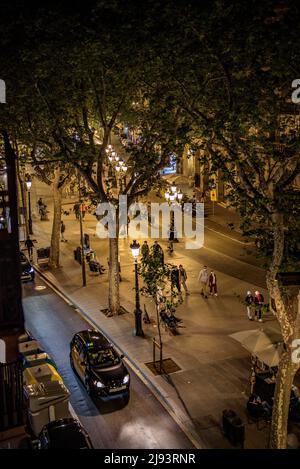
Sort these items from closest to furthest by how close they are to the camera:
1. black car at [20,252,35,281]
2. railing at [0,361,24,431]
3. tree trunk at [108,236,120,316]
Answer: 1. railing at [0,361,24,431]
2. tree trunk at [108,236,120,316]
3. black car at [20,252,35,281]

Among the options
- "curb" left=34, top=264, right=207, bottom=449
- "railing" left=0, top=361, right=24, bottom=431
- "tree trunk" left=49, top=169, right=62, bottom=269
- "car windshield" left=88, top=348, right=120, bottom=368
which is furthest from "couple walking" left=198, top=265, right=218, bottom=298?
"railing" left=0, top=361, right=24, bottom=431

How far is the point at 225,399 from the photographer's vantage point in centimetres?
1703

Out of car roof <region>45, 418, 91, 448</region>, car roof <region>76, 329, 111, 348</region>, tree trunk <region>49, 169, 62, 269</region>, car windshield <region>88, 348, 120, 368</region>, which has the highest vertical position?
tree trunk <region>49, 169, 62, 269</region>

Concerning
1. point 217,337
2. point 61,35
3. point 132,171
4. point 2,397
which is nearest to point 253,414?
point 217,337

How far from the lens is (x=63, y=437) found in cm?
1358

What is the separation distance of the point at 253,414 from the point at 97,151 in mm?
12312

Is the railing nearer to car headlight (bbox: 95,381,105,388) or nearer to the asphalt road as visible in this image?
the asphalt road

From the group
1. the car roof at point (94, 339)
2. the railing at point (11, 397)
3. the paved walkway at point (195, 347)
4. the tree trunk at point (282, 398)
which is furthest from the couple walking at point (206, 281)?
the railing at point (11, 397)

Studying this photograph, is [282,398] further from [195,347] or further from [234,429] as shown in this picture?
[195,347]

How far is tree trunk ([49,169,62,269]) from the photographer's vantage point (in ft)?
101

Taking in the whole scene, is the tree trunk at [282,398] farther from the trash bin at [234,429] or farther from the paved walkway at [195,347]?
the paved walkway at [195,347]

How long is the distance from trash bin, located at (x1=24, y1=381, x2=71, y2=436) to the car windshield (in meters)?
2.10

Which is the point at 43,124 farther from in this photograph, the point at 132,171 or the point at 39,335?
the point at 39,335

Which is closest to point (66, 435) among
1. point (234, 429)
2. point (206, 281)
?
point (234, 429)
